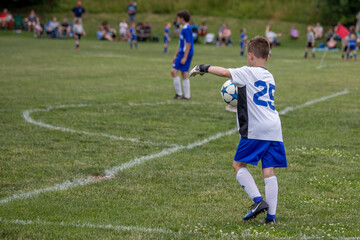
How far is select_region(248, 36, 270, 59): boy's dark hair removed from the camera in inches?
185

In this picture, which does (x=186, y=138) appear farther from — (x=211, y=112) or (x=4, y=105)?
(x=4, y=105)

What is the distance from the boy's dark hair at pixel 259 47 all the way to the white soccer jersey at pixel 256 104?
0.13 metres

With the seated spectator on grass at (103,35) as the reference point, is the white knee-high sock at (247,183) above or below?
above

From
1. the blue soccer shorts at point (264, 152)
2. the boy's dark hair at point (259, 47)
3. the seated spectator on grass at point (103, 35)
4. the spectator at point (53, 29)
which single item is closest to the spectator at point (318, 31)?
the seated spectator on grass at point (103, 35)

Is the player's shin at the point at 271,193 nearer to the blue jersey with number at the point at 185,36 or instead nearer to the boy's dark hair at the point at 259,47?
the boy's dark hair at the point at 259,47

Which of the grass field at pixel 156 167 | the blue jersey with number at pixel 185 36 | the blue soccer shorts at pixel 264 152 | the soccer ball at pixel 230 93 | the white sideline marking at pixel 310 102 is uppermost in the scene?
the blue jersey with number at pixel 185 36

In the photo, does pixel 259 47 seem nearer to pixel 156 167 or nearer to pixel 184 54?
pixel 156 167

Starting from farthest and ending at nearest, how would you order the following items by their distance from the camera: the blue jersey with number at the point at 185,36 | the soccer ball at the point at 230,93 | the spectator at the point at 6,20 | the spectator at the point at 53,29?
the spectator at the point at 6,20
the spectator at the point at 53,29
the blue jersey with number at the point at 185,36
the soccer ball at the point at 230,93

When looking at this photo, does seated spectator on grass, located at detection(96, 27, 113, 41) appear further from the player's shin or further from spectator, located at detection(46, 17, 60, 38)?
the player's shin

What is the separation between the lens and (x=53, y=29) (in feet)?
135

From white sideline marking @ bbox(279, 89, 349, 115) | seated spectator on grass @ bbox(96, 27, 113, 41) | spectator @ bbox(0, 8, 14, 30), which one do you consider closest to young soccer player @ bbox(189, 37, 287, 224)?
white sideline marking @ bbox(279, 89, 349, 115)

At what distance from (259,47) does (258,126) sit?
0.69 meters

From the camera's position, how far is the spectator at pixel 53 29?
4091 cm

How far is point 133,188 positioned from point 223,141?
2830 mm
